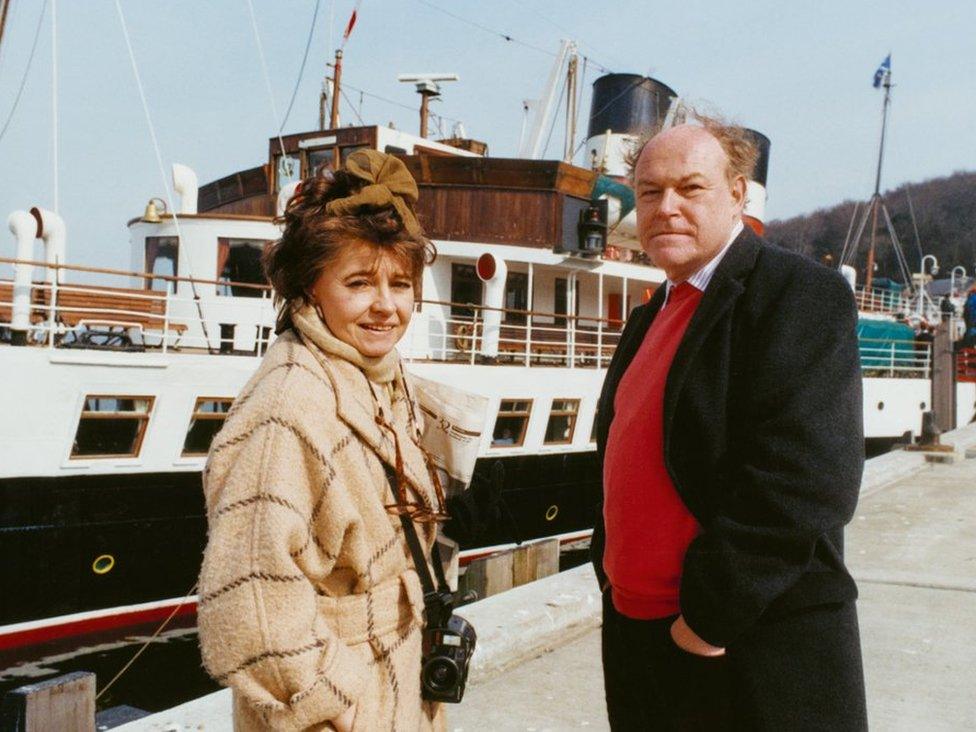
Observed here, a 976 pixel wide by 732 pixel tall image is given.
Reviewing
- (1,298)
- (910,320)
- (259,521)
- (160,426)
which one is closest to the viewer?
(259,521)

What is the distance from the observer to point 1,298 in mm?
8898

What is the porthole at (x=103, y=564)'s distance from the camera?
288 inches

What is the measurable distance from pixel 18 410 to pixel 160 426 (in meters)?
1.12

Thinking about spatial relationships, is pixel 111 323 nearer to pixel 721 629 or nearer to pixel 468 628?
pixel 468 628

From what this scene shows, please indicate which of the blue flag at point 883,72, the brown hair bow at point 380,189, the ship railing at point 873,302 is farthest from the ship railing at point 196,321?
the blue flag at point 883,72

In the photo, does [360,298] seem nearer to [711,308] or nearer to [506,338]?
[711,308]

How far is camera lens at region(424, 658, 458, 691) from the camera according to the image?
192 cm

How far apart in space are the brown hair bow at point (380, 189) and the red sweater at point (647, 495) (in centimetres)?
61

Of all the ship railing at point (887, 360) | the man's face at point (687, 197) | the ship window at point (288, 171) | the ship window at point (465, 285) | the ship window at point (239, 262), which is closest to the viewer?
the man's face at point (687, 197)

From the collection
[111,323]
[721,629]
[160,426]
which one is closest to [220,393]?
[160,426]

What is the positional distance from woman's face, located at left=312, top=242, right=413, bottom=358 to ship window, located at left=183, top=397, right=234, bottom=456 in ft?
21.0

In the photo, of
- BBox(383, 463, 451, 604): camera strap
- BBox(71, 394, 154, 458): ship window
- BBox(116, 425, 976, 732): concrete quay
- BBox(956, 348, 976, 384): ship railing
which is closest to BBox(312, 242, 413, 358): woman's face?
BBox(383, 463, 451, 604): camera strap

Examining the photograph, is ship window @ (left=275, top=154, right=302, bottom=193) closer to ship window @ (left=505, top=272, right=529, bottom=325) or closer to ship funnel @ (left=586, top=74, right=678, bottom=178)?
ship window @ (left=505, top=272, right=529, bottom=325)

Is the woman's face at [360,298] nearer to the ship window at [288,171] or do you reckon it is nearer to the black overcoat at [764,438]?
the black overcoat at [764,438]
